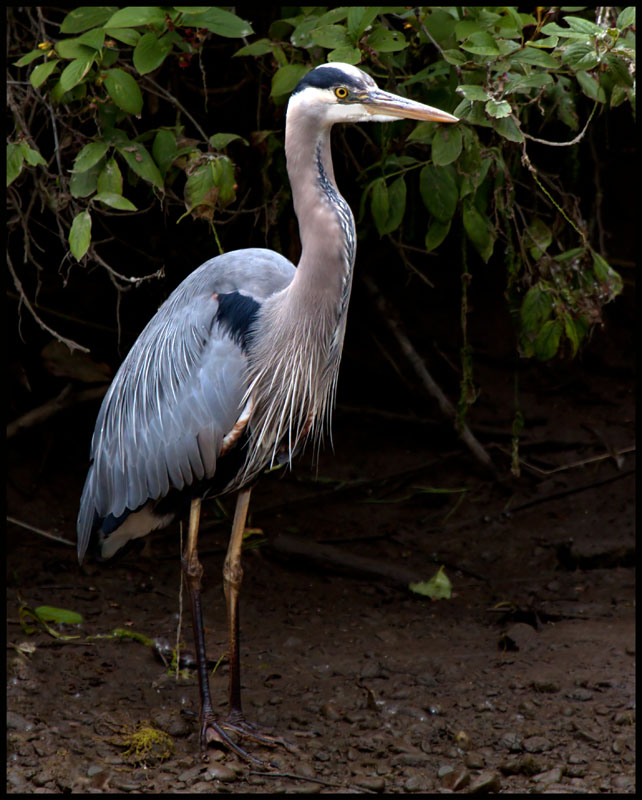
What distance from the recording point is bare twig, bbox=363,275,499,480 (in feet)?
15.2

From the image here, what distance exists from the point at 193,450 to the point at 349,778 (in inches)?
→ 41.5

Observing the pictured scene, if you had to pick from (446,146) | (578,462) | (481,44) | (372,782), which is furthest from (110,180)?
(578,462)

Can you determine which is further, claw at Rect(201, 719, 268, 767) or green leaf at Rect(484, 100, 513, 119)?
claw at Rect(201, 719, 268, 767)

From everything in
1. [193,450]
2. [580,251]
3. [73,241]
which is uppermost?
[73,241]

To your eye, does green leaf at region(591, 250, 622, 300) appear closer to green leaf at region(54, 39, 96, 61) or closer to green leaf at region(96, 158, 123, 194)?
green leaf at region(96, 158, 123, 194)

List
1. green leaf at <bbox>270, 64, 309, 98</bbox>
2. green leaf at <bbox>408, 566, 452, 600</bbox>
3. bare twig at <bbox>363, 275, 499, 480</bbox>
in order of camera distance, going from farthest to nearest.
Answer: bare twig at <bbox>363, 275, 499, 480</bbox>
green leaf at <bbox>408, 566, 452, 600</bbox>
green leaf at <bbox>270, 64, 309, 98</bbox>

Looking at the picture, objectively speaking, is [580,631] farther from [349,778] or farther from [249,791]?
[249,791]

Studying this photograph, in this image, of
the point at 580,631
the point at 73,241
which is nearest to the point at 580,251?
the point at 580,631

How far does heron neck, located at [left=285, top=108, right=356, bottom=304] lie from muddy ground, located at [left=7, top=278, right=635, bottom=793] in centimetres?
145

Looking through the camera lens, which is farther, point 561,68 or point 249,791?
point 561,68

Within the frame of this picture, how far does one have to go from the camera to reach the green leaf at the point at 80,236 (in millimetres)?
2949

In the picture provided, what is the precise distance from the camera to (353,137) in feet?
13.5

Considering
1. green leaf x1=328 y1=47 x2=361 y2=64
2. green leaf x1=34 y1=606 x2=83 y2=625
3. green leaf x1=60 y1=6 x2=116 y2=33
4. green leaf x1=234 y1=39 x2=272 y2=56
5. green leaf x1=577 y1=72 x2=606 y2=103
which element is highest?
green leaf x1=60 y1=6 x2=116 y2=33

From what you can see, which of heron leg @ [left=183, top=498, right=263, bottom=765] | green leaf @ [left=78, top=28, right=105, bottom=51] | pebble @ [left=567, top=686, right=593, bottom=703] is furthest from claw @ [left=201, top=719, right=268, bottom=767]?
green leaf @ [left=78, top=28, right=105, bottom=51]
